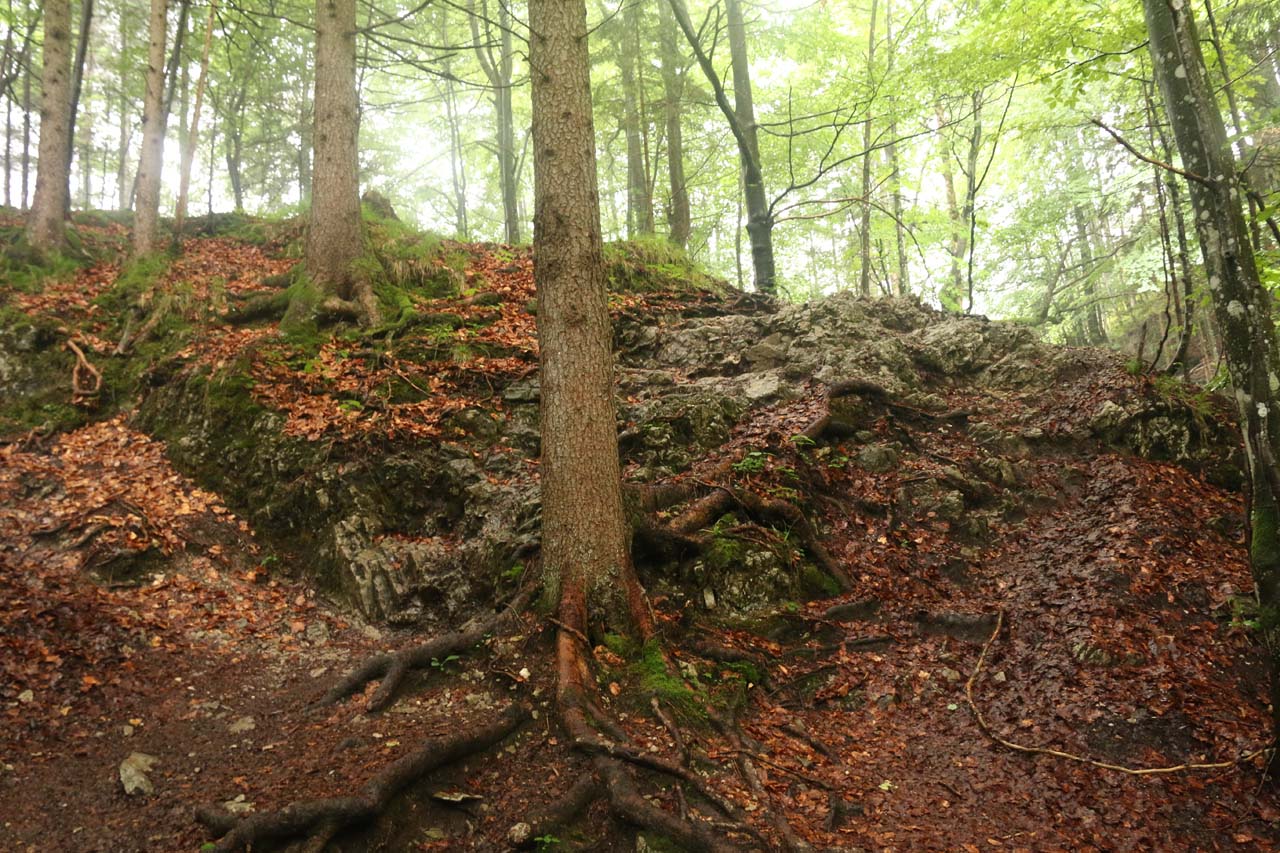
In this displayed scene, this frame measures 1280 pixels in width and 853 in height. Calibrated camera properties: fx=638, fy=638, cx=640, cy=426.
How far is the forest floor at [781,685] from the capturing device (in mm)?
3807

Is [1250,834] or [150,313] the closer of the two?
[1250,834]

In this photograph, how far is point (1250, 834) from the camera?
3.68 meters

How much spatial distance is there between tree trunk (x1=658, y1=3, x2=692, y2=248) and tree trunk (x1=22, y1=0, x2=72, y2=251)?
11.4 meters

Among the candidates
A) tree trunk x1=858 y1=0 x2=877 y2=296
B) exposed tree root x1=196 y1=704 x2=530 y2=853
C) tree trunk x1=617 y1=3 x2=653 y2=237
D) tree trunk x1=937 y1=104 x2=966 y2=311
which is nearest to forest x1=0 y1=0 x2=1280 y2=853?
exposed tree root x1=196 y1=704 x2=530 y2=853

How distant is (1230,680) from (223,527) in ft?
30.5

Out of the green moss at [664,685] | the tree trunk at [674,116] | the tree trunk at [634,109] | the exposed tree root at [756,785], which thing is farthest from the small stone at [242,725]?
the tree trunk at [634,109]

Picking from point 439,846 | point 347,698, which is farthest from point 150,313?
point 439,846

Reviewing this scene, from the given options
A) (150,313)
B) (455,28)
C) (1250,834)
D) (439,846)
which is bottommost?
(1250,834)

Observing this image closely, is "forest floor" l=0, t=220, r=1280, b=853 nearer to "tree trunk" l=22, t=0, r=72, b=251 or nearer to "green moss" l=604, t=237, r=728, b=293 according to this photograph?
"tree trunk" l=22, t=0, r=72, b=251

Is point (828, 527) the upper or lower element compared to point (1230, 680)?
upper

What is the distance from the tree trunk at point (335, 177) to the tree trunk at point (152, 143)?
3029 millimetres

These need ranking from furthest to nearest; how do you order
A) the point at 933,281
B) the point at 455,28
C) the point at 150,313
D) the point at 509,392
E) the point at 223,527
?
the point at 455,28 → the point at 933,281 → the point at 150,313 → the point at 509,392 → the point at 223,527

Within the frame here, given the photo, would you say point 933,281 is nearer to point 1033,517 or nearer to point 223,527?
point 1033,517

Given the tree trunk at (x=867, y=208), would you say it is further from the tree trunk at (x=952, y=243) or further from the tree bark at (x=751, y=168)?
the tree bark at (x=751, y=168)
